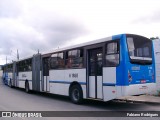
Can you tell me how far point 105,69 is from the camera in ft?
34.8

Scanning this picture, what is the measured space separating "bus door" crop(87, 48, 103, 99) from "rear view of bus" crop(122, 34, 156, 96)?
1565 millimetres

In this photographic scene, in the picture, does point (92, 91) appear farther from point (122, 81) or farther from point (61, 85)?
point (61, 85)

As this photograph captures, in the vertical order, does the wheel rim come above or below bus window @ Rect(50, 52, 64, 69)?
below

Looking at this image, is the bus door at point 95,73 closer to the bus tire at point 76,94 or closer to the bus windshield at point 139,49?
the bus tire at point 76,94

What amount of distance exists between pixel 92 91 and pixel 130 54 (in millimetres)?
2783

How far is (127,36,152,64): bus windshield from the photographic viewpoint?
1014 cm

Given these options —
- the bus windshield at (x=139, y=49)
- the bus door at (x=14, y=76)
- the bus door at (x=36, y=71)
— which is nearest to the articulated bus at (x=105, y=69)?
the bus windshield at (x=139, y=49)

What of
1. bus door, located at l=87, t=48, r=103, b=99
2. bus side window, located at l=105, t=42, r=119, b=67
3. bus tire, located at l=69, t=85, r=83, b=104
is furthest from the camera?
bus tire, located at l=69, t=85, r=83, b=104

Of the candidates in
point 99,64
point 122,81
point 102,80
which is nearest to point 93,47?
point 99,64

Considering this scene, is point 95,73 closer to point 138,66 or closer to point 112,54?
point 112,54

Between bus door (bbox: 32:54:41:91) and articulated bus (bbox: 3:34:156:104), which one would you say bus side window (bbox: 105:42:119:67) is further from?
bus door (bbox: 32:54:41:91)

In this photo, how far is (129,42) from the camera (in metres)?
10.2

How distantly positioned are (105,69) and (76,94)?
3009 mm


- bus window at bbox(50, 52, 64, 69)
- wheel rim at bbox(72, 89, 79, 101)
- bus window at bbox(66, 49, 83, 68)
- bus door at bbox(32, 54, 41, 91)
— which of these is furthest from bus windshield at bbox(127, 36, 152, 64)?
bus door at bbox(32, 54, 41, 91)
